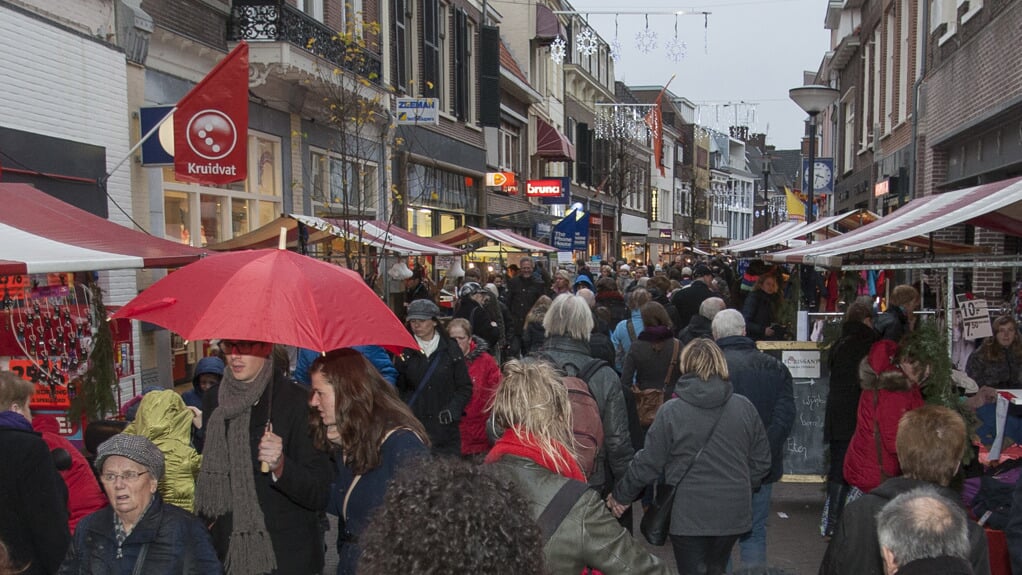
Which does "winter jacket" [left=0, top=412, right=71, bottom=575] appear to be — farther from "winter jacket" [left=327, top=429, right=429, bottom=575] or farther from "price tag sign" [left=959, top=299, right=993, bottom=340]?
"price tag sign" [left=959, top=299, right=993, bottom=340]

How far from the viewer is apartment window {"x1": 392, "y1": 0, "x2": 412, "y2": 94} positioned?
66.0 ft

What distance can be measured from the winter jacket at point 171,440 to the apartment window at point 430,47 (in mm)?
18077

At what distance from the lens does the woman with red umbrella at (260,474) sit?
3549mm

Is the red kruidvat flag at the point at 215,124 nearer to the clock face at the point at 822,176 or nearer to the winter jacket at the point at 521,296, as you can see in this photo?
the winter jacket at the point at 521,296

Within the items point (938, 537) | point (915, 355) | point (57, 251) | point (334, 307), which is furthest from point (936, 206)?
point (57, 251)

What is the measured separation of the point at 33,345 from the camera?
6.52m

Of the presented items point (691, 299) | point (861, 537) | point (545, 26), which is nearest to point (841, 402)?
point (861, 537)

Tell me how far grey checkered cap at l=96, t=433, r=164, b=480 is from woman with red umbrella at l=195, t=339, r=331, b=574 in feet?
0.93

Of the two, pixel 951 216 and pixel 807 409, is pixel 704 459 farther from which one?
pixel 807 409

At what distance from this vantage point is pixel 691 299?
39.2 ft

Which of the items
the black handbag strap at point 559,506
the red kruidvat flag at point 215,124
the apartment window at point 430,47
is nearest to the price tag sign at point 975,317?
the black handbag strap at point 559,506

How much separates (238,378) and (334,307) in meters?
0.50

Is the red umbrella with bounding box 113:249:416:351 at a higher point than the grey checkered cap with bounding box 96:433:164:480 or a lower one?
higher

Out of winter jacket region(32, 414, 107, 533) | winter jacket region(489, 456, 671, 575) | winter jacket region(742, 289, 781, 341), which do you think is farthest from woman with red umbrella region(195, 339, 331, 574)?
winter jacket region(742, 289, 781, 341)
